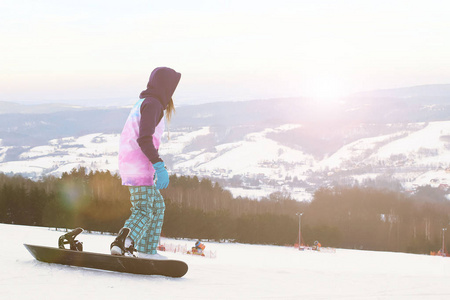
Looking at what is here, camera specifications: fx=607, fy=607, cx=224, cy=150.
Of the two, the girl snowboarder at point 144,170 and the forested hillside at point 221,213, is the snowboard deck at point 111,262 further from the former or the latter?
the forested hillside at point 221,213

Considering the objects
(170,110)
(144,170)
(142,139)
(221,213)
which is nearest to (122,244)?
(144,170)

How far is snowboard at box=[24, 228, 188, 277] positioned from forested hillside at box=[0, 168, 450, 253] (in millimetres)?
49832

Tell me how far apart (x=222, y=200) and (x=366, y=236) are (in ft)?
107

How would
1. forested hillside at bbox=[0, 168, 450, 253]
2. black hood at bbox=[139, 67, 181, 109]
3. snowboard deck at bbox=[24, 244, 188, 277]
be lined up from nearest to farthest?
snowboard deck at bbox=[24, 244, 188, 277], black hood at bbox=[139, 67, 181, 109], forested hillside at bbox=[0, 168, 450, 253]

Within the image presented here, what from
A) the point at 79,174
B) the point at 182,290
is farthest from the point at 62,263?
the point at 79,174

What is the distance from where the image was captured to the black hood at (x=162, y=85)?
7.64m

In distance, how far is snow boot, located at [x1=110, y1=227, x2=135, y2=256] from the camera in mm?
7219

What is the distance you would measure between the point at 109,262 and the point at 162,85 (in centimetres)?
228

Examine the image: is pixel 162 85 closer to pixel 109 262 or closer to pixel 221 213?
pixel 109 262

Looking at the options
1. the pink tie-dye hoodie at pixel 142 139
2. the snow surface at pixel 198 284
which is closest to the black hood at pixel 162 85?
the pink tie-dye hoodie at pixel 142 139

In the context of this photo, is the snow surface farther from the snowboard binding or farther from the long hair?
the long hair

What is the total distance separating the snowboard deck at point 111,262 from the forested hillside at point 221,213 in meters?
49.8

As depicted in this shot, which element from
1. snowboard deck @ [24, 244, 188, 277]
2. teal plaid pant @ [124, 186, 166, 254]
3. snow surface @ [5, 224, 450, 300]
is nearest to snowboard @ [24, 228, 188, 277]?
snowboard deck @ [24, 244, 188, 277]

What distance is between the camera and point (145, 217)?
7.52m
